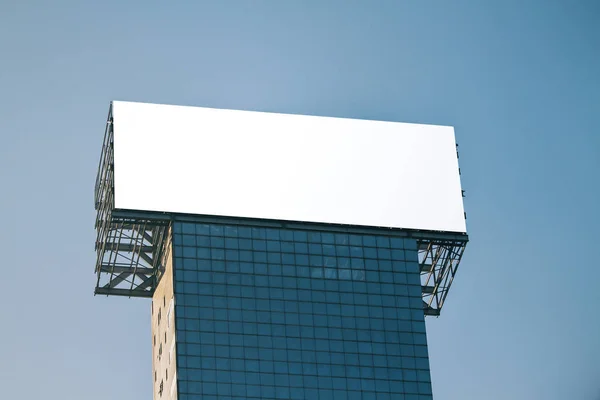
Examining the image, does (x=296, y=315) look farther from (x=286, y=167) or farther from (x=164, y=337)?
(x=286, y=167)

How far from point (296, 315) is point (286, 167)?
1512 centimetres

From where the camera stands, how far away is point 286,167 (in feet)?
608

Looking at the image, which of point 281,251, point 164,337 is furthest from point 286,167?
point 164,337

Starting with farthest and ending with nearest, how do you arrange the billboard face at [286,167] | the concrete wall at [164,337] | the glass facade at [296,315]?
the billboard face at [286,167] → the concrete wall at [164,337] → the glass facade at [296,315]

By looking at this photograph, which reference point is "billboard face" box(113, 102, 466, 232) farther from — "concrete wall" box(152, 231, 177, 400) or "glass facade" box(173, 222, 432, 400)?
"concrete wall" box(152, 231, 177, 400)

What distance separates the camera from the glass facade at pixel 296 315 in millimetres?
174125

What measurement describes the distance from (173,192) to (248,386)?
20891mm

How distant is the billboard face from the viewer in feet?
595

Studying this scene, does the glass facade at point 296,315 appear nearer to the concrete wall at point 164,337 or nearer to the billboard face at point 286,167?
the concrete wall at point 164,337

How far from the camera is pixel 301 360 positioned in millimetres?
176625

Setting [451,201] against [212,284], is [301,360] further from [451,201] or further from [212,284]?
[451,201]

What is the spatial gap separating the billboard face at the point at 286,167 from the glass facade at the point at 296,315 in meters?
2.42

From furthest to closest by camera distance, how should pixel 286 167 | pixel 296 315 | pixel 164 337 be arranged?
pixel 286 167 < pixel 296 315 < pixel 164 337

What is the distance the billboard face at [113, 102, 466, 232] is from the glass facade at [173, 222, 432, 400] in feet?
7.95
